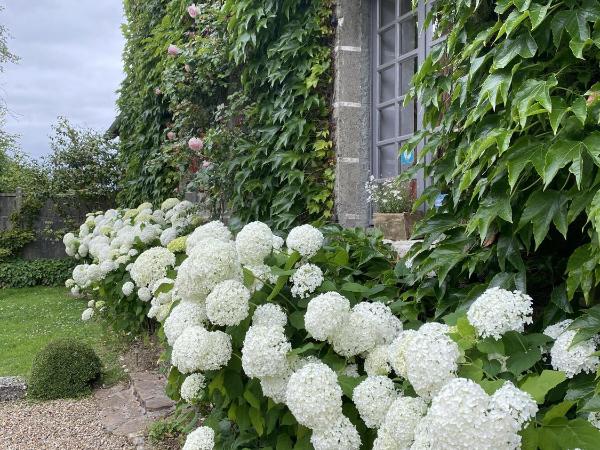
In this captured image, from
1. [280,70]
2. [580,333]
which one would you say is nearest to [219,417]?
[580,333]

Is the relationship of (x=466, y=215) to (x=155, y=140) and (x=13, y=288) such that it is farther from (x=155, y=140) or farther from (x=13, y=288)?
(x=13, y=288)

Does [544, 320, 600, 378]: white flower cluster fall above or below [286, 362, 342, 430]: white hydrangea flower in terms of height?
above

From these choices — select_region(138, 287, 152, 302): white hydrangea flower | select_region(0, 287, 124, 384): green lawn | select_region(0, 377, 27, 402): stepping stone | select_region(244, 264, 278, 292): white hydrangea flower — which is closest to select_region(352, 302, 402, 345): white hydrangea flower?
select_region(244, 264, 278, 292): white hydrangea flower

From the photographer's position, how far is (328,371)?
177 centimetres

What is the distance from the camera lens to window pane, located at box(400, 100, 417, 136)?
3.67 meters

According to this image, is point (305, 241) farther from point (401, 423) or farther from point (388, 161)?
point (388, 161)

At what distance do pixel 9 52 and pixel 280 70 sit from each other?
1645 cm

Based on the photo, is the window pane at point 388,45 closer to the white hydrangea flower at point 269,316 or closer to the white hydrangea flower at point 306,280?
the white hydrangea flower at point 306,280

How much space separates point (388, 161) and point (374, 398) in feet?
8.11

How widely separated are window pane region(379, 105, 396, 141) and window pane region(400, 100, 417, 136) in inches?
3.2

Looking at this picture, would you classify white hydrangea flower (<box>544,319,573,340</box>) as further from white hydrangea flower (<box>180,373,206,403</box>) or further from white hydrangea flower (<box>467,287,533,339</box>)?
white hydrangea flower (<box>180,373,206,403</box>)

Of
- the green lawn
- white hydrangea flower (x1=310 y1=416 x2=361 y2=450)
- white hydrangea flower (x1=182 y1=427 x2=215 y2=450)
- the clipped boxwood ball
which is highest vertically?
white hydrangea flower (x1=310 y1=416 x2=361 y2=450)

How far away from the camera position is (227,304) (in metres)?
2.12

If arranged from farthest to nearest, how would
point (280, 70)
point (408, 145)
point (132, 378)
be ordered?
point (132, 378)
point (280, 70)
point (408, 145)
